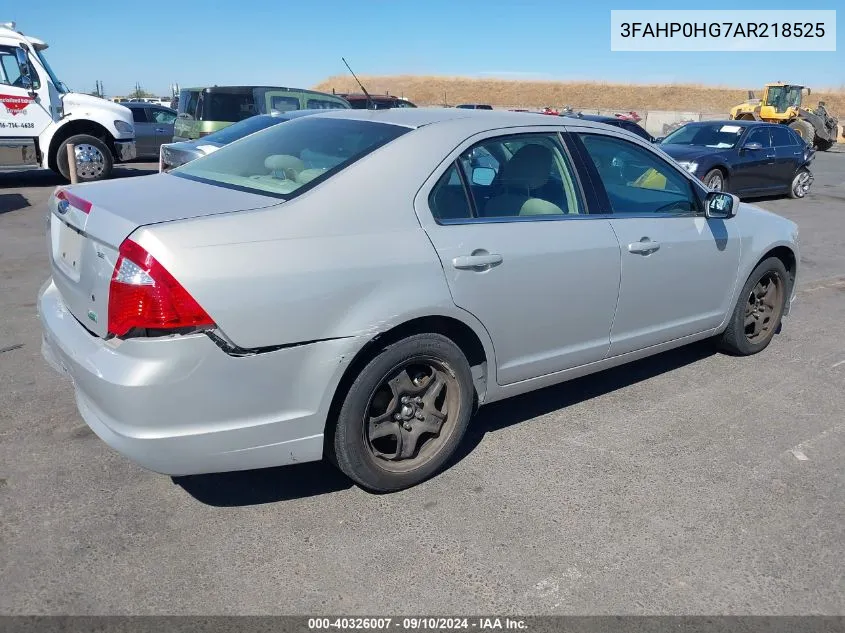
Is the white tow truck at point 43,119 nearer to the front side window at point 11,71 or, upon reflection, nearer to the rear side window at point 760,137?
the front side window at point 11,71

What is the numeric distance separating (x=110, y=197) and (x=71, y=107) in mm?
11568

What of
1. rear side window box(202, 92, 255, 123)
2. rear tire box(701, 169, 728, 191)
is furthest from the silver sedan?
rear side window box(202, 92, 255, 123)

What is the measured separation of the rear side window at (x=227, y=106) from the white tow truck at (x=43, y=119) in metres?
2.09

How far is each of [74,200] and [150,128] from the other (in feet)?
53.6

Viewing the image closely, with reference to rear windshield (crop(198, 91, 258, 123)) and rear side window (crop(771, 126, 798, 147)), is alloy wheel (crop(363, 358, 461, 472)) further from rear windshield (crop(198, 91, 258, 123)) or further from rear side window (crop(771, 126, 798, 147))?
rear side window (crop(771, 126, 798, 147))

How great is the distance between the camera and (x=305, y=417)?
9.51 ft

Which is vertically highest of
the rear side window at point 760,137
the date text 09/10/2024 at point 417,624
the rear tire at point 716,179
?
the rear side window at point 760,137

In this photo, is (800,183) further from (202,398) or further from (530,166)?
(202,398)

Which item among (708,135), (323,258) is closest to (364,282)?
(323,258)

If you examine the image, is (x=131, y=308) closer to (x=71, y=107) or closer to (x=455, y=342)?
(x=455, y=342)

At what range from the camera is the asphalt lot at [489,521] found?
8.63 ft

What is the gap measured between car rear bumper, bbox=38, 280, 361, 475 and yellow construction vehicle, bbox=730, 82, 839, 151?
32.3 meters

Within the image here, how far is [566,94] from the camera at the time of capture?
83750mm

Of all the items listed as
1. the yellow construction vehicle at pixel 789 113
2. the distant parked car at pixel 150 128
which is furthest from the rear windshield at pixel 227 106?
the yellow construction vehicle at pixel 789 113
